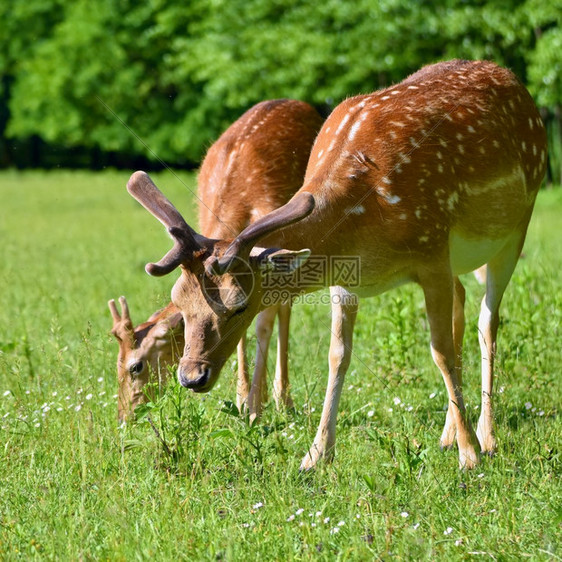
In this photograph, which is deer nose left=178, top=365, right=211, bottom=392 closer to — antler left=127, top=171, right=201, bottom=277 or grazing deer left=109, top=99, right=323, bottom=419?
antler left=127, top=171, right=201, bottom=277

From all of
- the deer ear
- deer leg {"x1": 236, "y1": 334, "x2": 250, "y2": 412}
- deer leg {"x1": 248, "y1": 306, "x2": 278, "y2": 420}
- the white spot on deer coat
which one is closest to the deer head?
the deer ear

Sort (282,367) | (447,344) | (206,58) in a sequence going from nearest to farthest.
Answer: (447,344) < (282,367) < (206,58)

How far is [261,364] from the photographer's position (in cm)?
640

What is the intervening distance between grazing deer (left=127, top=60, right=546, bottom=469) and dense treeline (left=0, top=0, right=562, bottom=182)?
13.8ft

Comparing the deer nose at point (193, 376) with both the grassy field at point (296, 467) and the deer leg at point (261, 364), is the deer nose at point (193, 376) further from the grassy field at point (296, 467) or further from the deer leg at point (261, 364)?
the deer leg at point (261, 364)

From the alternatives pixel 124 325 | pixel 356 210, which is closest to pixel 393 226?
pixel 356 210

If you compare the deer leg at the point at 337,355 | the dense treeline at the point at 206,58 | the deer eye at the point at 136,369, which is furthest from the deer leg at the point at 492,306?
the dense treeline at the point at 206,58

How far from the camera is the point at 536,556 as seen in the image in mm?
3625

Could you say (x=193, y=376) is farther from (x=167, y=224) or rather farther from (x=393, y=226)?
(x=393, y=226)

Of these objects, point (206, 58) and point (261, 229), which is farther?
point (206, 58)

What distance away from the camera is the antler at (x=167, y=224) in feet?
14.5

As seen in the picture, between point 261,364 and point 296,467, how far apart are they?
168 centimetres

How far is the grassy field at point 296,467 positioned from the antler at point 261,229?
705 mm

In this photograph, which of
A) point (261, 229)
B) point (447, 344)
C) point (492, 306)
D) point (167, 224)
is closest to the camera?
point (261, 229)
